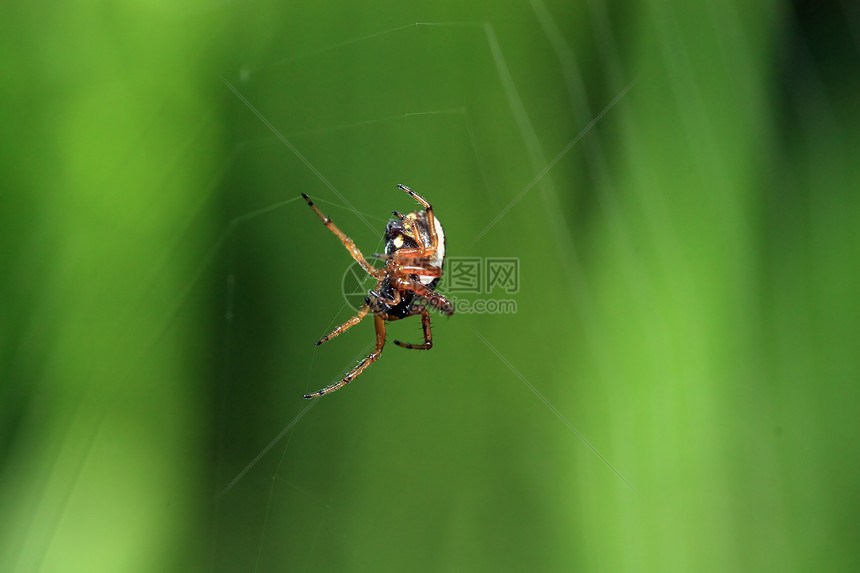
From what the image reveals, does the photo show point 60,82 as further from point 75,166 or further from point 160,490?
point 160,490

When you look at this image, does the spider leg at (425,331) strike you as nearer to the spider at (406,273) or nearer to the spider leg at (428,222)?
the spider at (406,273)

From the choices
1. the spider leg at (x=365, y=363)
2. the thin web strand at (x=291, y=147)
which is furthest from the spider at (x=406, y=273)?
the thin web strand at (x=291, y=147)

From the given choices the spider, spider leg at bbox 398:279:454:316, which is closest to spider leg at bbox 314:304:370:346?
the spider

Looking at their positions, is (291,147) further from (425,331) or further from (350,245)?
(425,331)

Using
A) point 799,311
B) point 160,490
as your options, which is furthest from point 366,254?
point 799,311

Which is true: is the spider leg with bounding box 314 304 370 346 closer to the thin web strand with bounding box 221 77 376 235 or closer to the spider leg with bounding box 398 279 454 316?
the spider leg with bounding box 398 279 454 316

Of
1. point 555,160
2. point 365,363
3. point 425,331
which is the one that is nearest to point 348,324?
point 365,363
